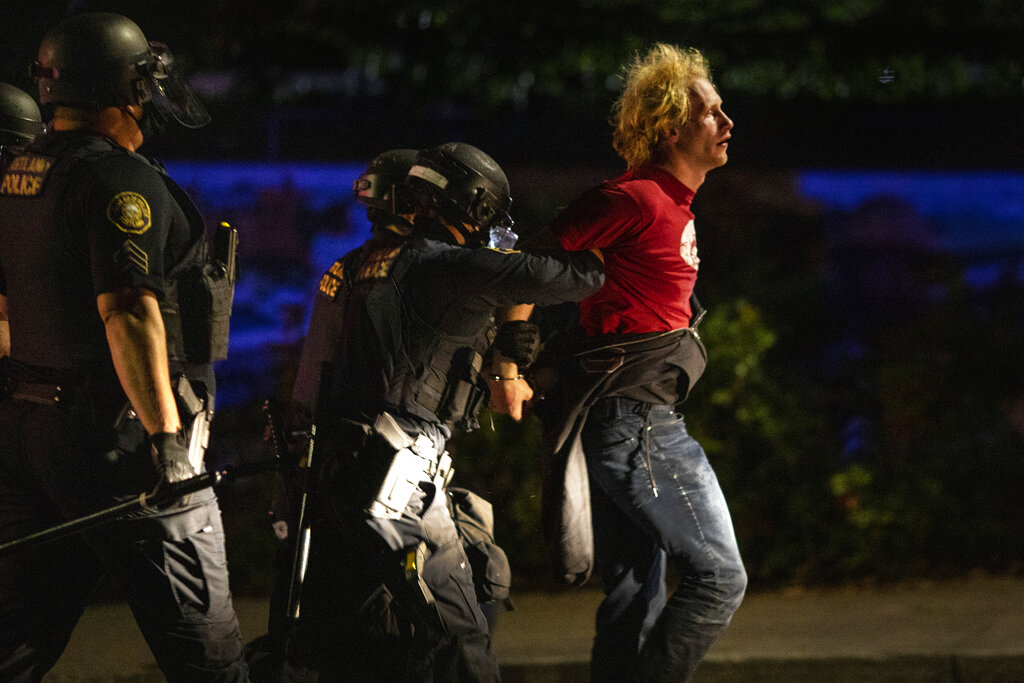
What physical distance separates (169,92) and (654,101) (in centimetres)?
161

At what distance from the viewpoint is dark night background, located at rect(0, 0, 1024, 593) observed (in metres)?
6.25

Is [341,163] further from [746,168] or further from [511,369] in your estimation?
[511,369]

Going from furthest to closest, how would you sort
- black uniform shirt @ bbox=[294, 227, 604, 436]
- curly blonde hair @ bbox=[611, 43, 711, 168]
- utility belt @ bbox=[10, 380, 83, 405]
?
curly blonde hair @ bbox=[611, 43, 711, 168]
black uniform shirt @ bbox=[294, 227, 604, 436]
utility belt @ bbox=[10, 380, 83, 405]

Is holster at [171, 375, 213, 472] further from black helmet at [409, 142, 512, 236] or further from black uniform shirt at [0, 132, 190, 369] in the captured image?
black helmet at [409, 142, 512, 236]

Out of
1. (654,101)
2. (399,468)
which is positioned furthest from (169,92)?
(654,101)

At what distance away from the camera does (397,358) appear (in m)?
3.34

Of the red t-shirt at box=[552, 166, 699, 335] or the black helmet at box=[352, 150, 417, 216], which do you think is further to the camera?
the black helmet at box=[352, 150, 417, 216]

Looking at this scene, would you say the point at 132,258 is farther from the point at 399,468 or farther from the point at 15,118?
the point at 15,118

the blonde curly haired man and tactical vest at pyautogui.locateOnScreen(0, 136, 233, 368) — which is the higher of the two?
tactical vest at pyautogui.locateOnScreen(0, 136, 233, 368)

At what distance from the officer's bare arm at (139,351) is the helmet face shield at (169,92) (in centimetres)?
64

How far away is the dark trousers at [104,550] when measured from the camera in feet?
9.81

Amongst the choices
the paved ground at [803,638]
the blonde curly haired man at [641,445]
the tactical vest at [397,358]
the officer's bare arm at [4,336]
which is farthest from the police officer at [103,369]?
the paved ground at [803,638]

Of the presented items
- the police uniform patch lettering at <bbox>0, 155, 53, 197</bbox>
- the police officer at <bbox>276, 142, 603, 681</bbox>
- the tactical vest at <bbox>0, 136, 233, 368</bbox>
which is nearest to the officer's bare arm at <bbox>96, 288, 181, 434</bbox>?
the tactical vest at <bbox>0, 136, 233, 368</bbox>

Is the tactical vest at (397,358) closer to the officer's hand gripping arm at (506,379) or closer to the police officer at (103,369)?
the officer's hand gripping arm at (506,379)
